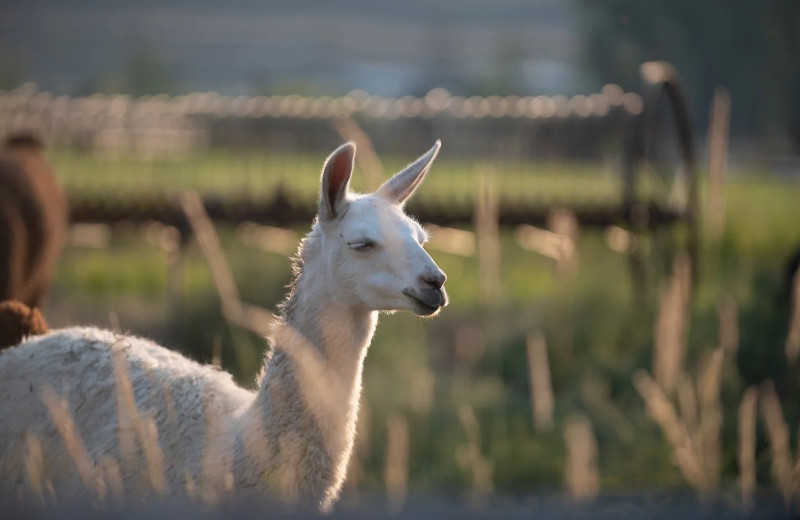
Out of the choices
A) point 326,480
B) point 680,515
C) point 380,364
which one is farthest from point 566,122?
point 680,515

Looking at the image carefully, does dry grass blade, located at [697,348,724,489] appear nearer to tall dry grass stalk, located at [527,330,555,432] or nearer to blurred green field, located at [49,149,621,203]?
tall dry grass stalk, located at [527,330,555,432]

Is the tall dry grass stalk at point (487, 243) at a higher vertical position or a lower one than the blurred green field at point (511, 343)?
higher

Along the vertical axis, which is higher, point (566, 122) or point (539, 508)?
point (566, 122)

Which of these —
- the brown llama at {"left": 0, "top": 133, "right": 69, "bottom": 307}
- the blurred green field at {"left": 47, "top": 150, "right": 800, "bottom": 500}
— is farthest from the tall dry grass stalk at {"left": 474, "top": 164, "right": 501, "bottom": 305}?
the brown llama at {"left": 0, "top": 133, "right": 69, "bottom": 307}

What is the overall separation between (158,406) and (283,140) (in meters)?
7.33

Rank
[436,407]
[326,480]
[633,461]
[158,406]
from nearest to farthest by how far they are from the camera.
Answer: [326,480]
[158,406]
[633,461]
[436,407]

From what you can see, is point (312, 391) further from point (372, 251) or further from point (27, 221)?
point (27, 221)

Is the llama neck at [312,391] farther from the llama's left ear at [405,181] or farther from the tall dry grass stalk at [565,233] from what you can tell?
the tall dry grass stalk at [565,233]

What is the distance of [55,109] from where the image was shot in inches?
457

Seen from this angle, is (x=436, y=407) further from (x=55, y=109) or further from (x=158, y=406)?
(x=55, y=109)

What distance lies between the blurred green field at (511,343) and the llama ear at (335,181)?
1.74m

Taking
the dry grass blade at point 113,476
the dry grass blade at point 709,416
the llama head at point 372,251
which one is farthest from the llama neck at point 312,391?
the dry grass blade at point 709,416

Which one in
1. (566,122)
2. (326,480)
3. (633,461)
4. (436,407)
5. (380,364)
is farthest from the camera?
(566,122)

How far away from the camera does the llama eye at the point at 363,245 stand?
3.80 m
